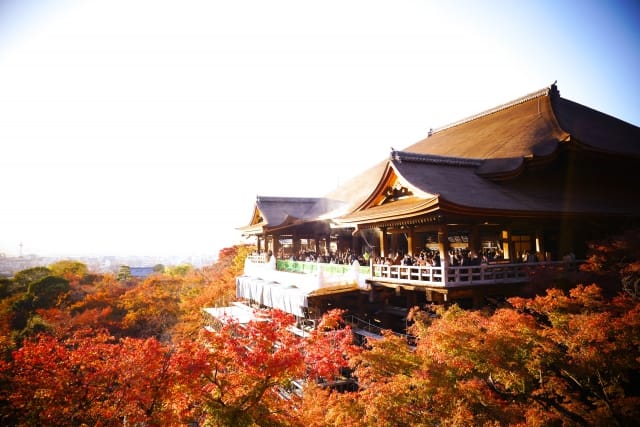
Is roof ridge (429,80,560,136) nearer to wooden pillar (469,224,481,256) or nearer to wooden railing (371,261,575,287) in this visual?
wooden railing (371,261,575,287)

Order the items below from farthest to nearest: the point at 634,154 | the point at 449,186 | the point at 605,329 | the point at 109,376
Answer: the point at 634,154 < the point at 449,186 < the point at 109,376 < the point at 605,329

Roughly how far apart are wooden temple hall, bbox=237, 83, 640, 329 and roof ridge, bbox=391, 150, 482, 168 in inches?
1.9

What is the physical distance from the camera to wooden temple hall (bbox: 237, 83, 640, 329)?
488 inches

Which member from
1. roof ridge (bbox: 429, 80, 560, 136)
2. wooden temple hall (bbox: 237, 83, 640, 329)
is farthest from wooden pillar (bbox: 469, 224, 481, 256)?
roof ridge (bbox: 429, 80, 560, 136)

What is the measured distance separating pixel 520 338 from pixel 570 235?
9.47 meters

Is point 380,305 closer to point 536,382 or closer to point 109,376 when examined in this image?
point 536,382

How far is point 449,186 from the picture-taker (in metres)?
13.9

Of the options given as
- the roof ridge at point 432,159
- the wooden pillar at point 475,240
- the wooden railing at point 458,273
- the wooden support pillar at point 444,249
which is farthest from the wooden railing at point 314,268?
the roof ridge at point 432,159

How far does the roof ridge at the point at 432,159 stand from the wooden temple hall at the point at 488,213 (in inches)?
1.9

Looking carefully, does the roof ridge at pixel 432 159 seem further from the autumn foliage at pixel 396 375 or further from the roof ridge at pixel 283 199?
the roof ridge at pixel 283 199

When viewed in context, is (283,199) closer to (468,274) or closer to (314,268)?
(314,268)

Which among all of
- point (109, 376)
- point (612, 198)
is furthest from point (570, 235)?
point (109, 376)

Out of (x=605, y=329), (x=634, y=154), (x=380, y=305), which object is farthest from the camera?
(x=634, y=154)

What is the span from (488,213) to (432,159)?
4.58 m
